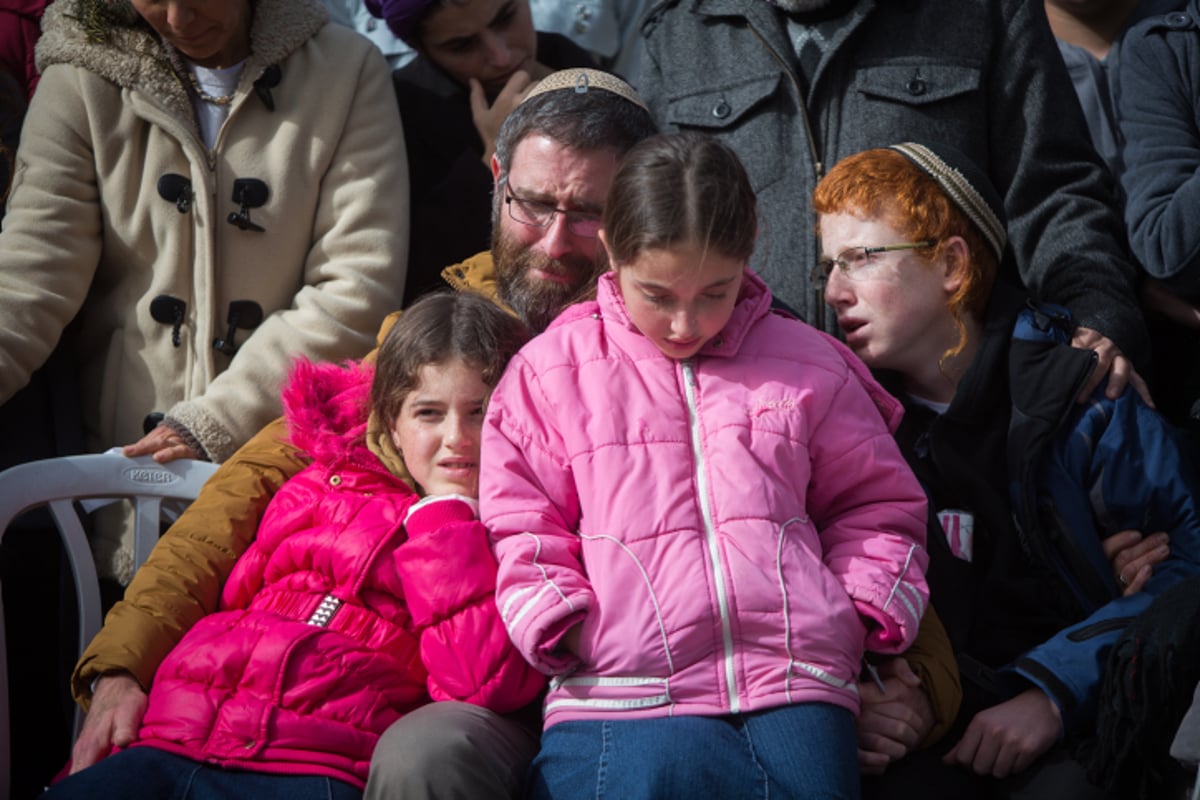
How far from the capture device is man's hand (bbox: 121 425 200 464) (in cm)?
330

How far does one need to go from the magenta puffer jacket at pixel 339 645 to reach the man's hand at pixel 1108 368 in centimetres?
140

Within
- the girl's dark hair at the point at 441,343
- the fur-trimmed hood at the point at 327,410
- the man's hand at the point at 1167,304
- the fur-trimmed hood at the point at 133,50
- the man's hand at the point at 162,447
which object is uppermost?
the fur-trimmed hood at the point at 133,50

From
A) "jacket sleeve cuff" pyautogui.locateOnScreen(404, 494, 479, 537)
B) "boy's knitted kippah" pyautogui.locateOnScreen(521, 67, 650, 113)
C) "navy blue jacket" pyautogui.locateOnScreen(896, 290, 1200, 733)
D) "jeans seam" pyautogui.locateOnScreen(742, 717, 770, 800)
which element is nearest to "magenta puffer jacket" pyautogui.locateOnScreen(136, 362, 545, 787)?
"jacket sleeve cuff" pyautogui.locateOnScreen(404, 494, 479, 537)

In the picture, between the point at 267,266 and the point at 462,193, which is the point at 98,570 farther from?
the point at 462,193

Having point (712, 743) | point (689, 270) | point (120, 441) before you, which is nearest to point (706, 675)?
point (712, 743)

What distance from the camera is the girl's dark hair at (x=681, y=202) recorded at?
7.88ft

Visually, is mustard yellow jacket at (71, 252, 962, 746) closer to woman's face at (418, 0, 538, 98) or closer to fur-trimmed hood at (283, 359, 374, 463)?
fur-trimmed hood at (283, 359, 374, 463)

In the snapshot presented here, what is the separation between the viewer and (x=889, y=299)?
3.04 m

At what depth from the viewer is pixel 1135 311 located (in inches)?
128

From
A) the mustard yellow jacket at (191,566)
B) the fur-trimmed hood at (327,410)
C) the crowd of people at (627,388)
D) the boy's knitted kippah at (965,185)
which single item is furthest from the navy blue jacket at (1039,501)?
the mustard yellow jacket at (191,566)

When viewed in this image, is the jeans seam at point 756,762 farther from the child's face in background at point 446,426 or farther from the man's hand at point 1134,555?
the man's hand at point 1134,555

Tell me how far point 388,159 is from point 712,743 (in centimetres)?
212

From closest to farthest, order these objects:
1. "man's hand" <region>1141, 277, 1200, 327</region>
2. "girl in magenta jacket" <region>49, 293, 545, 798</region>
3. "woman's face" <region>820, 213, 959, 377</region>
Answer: "girl in magenta jacket" <region>49, 293, 545, 798</region> < "woman's face" <region>820, 213, 959, 377</region> < "man's hand" <region>1141, 277, 1200, 327</region>

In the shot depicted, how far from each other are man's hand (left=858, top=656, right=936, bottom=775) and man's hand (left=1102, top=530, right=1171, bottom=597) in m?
0.55
